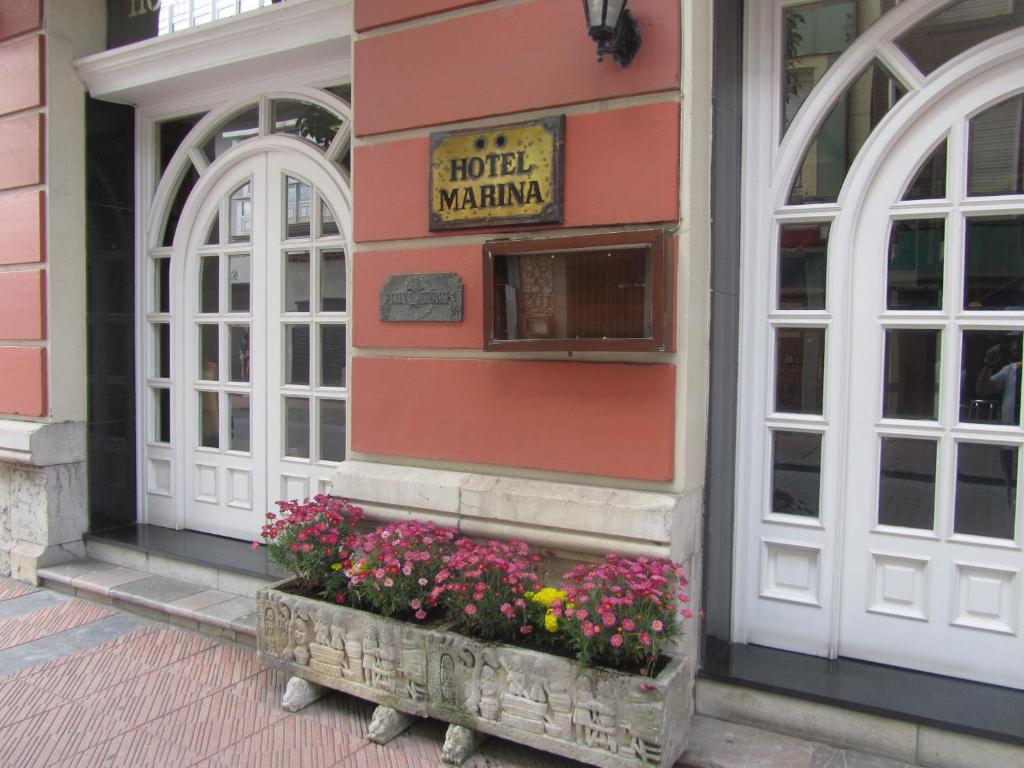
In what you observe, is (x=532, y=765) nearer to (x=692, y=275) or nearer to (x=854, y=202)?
(x=692, y=275)

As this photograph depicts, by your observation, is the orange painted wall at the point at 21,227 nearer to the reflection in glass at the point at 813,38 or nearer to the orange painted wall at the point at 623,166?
the orange painted wall at the point at 623,166

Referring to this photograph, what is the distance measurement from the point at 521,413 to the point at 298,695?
1.67 metres

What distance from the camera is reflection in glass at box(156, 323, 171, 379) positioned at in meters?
5.82

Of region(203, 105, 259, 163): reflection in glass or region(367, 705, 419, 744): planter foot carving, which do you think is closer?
region(367, 705, 419, 744): planter foot carving

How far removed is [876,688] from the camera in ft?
10.4

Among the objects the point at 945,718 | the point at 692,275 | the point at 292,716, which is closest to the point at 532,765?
the point at 292,716

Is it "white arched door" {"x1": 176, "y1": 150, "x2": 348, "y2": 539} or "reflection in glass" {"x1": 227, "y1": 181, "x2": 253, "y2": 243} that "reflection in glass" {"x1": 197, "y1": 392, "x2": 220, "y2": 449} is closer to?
"white arched door" {"x1": 176, "y1": 150, "x2": 348, "y2": 539}

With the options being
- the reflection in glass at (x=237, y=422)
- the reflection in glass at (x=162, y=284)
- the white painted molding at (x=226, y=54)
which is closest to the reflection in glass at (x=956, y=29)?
the white painted molding at (x=226, y=54)

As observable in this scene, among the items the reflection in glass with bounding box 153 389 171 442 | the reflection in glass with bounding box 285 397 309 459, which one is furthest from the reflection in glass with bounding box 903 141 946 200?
the reflection in glass with bounding box 153 389 171 442

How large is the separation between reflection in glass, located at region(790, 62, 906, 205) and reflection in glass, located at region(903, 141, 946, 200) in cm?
27

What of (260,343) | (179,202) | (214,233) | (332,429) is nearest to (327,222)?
Answer: (260,343)

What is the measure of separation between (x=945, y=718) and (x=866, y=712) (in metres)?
0.27

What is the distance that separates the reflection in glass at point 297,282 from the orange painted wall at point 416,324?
1176 millimetres

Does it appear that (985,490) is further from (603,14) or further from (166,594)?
(166,594)
